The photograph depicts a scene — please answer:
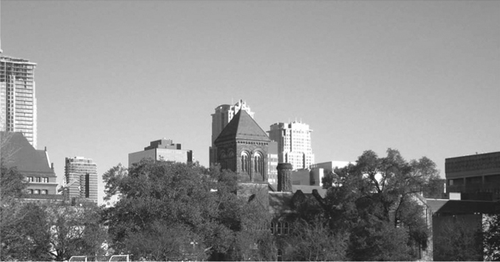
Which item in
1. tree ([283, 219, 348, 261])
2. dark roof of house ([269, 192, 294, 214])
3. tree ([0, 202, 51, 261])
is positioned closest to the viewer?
tree ([0, 202, 51, 261])

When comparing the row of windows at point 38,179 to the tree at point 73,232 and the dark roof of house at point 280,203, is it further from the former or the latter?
the tree at point 73,232

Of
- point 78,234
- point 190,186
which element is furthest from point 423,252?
point 78,234

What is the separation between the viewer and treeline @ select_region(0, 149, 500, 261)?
7812 centimetres

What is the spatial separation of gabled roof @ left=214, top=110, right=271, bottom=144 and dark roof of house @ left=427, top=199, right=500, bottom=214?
23.2 metres

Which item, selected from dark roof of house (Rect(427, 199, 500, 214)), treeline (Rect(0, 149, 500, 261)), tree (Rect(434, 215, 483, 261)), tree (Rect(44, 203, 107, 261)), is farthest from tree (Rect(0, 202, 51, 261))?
dark roof of house (Rect(427, 199, 500, 214))

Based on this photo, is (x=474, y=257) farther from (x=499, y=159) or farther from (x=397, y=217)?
(x=499, y=159)

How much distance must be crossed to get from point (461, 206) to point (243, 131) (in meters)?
29.0

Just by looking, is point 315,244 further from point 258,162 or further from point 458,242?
point 258,162

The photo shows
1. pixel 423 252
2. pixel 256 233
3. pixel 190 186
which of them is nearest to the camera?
pixel 190 186

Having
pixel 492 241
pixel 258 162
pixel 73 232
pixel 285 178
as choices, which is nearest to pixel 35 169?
pixel 258 162

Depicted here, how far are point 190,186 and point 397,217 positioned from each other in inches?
814

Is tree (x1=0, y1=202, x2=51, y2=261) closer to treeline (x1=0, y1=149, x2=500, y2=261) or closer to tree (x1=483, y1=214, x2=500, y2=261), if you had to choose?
treeline (x1=0, y1=149, x2=500, y2=261)

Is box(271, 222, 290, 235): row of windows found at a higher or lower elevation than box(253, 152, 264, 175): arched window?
lower

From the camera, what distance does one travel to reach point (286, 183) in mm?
115500
